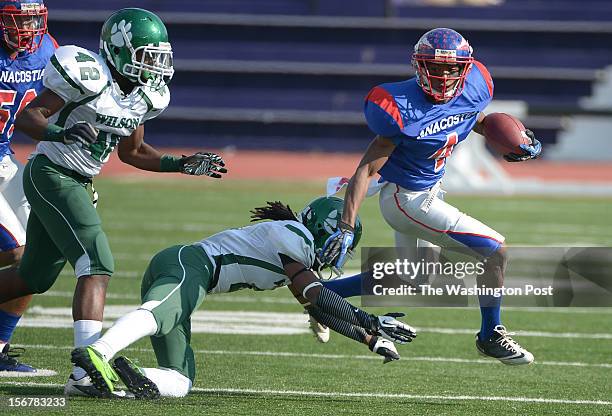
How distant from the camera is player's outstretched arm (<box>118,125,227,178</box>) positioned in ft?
15.4

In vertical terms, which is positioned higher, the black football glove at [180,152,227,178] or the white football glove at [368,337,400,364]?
the black football glove at [180,152,227,178]

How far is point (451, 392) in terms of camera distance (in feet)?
15.3

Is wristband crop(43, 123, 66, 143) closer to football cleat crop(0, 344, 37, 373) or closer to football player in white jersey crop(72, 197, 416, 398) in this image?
football player in white jersey crop(72, 197, 416, 398)

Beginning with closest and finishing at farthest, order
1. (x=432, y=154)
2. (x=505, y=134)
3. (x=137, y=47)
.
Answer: (x=137, y=47), (x=432, y=154), (x=505, y=134)

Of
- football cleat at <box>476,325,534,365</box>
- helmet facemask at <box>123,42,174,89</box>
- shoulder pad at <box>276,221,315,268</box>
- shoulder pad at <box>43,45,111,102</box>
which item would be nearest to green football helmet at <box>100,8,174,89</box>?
helmet facemask at <box>123,42,174,89</box>

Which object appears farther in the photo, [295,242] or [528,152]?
[528,152]

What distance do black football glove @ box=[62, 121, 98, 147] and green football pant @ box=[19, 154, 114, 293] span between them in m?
0.31

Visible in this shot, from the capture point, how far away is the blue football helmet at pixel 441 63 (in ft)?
16.0

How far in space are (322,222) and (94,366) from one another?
44.4 inches

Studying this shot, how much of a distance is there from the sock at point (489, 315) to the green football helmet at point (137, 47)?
1.71m

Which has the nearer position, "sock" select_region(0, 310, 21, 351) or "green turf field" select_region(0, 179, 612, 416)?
"green turf field" select_region(0, 179, 612, 416)

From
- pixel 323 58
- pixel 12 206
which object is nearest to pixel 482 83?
pixel 12 206

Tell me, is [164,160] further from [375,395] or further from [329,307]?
[375,395]

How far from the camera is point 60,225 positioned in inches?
171
